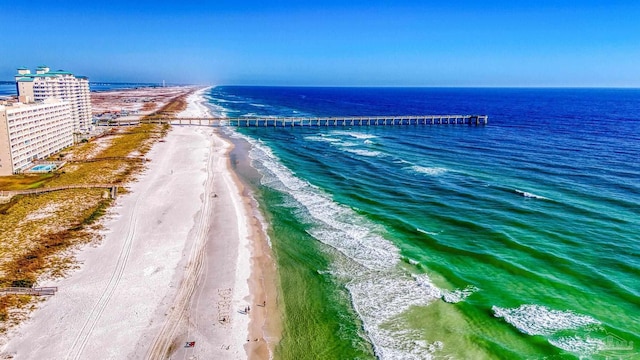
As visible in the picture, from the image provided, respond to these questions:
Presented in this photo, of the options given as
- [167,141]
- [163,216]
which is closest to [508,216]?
[163,216]

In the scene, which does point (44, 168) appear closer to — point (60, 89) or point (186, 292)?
point (60, 89)

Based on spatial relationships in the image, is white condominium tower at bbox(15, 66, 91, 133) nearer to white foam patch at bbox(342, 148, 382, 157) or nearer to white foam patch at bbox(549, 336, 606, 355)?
white foam patch at bbox(342, 148, 382, 157)

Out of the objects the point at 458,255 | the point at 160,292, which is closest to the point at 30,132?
the point at 160,292

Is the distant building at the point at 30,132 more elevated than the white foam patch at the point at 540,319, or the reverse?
the distant building at the point at 30,132

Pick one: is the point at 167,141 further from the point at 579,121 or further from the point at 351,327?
the point at 579,121

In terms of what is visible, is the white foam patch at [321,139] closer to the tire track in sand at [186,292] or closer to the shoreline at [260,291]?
the shoreline at [260,291]

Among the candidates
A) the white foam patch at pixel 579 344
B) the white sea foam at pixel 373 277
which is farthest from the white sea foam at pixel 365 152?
the white foam patch at pixel 579 344

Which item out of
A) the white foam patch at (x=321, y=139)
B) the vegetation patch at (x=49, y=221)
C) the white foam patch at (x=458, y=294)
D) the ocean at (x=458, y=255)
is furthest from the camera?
the white foam patch at (x=321, y=139)

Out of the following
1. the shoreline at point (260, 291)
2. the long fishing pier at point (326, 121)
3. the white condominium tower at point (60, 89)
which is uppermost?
the white condominium tower at point (60, 89)
